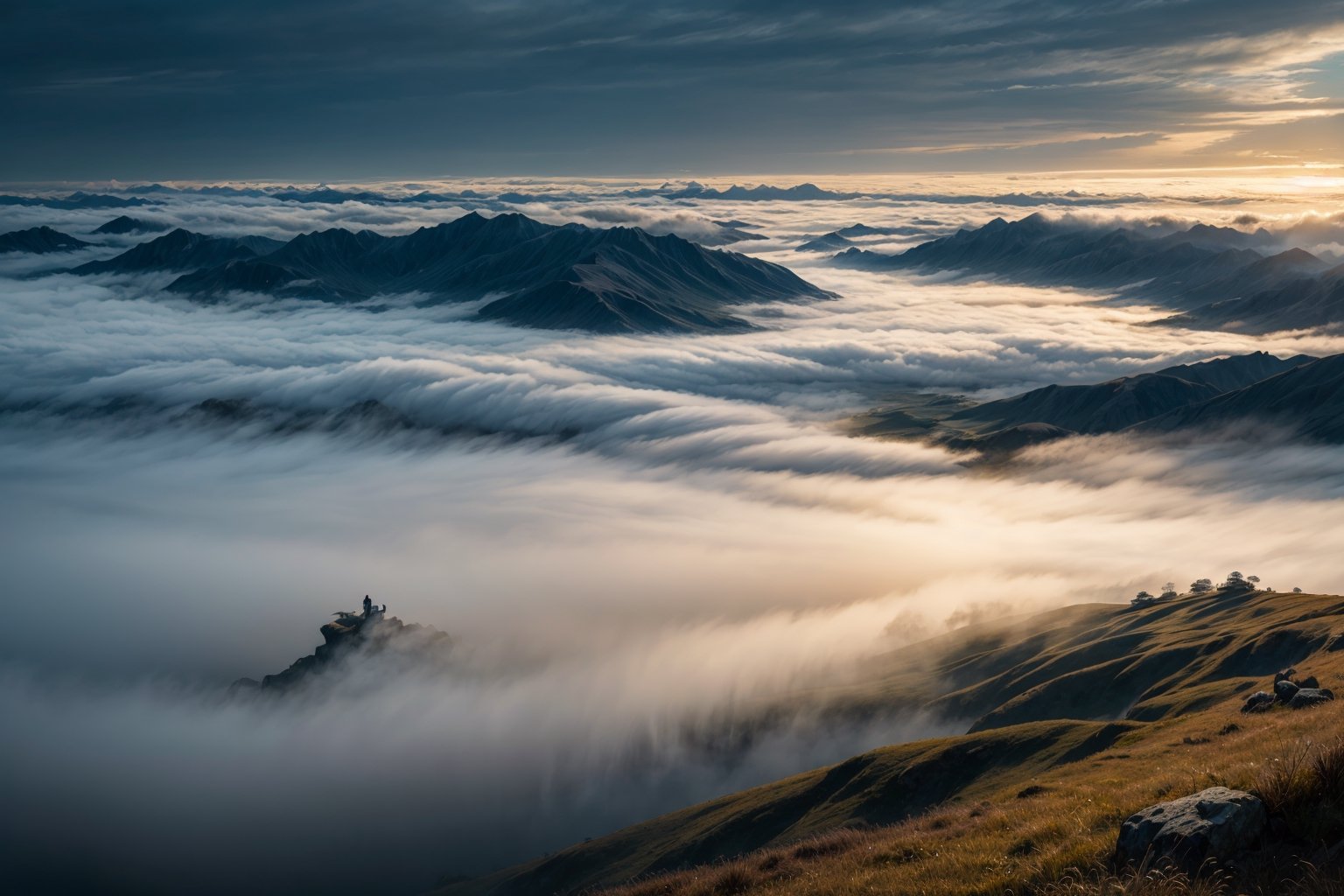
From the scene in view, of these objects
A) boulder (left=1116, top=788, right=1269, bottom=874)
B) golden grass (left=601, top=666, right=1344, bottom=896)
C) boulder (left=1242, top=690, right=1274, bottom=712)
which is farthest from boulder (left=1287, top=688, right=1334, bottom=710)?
boulder (left=1116, top=788, right=1269, bottom=874)

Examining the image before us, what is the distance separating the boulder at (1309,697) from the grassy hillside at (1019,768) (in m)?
4.47

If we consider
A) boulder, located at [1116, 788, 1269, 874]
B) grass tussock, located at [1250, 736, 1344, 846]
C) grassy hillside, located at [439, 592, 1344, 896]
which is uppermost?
grass tussock, located at [1250, 736, 1344, 846]

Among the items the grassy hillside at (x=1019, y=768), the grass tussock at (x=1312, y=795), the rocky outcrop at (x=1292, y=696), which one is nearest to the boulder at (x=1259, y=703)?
the rocky outcrop at (x=1292, y=696)

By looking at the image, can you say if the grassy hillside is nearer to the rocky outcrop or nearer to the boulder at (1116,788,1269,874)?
the boulder at (1116,788,1269,874)

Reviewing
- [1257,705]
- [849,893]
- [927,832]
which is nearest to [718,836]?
[1257,705]

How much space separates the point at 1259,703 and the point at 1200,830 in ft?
169

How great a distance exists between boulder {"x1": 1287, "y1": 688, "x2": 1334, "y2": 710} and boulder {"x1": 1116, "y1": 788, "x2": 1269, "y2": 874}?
4076cm

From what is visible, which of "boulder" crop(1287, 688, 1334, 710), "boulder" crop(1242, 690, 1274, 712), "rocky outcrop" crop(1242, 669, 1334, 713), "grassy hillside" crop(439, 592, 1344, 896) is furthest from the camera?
"boulder" crop(1242, 690, 1274, 712)

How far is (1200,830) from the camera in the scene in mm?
16906

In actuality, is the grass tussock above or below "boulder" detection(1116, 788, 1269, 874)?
above

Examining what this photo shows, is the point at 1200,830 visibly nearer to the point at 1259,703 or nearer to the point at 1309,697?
the point at 1309,697

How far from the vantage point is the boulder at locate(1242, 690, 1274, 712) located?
185ft

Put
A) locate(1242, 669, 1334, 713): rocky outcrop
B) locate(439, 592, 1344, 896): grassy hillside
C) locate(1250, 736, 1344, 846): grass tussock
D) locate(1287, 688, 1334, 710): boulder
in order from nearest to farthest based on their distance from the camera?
locate(1250, 736, 1344, 846): grass tussock → locate(439, 592, 1344, 896): grassy hillside → locate(1287, 688, 1334, 710): boulder → locate(1242, 669, 1334, 713): rocky outcrop

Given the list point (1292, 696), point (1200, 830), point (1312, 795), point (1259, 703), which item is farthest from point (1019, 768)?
point (1200, 830)
